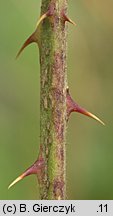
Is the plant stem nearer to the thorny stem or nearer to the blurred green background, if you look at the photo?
the thorny stem

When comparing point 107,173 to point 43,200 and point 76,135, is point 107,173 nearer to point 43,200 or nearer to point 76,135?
point 76,135

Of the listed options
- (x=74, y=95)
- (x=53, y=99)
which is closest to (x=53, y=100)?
(x=53, y=99)

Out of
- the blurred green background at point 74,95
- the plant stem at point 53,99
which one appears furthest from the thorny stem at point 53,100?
the blurred green background at point 74,95

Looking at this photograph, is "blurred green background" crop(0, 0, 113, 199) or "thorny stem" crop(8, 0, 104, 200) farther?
"blurred green background" crop(0, 0, 113, 199)

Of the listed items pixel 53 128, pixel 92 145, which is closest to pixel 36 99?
pixel 92 145

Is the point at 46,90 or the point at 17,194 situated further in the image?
the point at 17,194

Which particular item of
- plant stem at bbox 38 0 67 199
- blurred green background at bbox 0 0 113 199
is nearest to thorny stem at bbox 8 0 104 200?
plant stem at bbox 38 0 67 199
